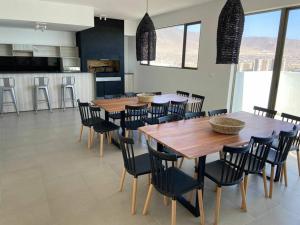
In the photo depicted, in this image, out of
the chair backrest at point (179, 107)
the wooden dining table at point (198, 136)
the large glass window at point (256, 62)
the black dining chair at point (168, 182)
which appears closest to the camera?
the black dining chair at point (168, 182)

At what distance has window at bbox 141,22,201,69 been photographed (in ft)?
20.1

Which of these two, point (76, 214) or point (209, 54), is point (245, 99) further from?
point (76, 214)

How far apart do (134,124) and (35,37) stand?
16.6 ft

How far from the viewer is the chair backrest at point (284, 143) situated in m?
2.46

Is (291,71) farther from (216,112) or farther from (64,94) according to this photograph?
(64,94)

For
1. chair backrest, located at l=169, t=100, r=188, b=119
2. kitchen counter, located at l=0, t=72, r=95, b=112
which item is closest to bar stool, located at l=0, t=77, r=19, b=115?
kitchen counter, located at l=0, t=72, r=95, b=112

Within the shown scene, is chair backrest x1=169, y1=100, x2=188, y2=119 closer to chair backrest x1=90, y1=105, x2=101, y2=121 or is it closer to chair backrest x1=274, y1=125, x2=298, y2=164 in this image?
chair backrest x1=90, y1=105, x2=101, y2=121

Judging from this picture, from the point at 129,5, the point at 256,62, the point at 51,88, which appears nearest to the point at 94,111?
the point at 129,5

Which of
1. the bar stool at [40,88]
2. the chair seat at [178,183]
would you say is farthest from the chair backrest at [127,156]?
the bar stool at [40,88]

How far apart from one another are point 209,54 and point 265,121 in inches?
112

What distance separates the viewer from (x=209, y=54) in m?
5.55

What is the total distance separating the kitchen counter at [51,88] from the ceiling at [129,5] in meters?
2.05

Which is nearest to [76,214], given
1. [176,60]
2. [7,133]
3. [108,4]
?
[7,133]

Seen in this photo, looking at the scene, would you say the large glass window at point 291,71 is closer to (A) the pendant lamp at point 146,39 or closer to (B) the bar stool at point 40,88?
(A) the pendant lamp at point 146,39
